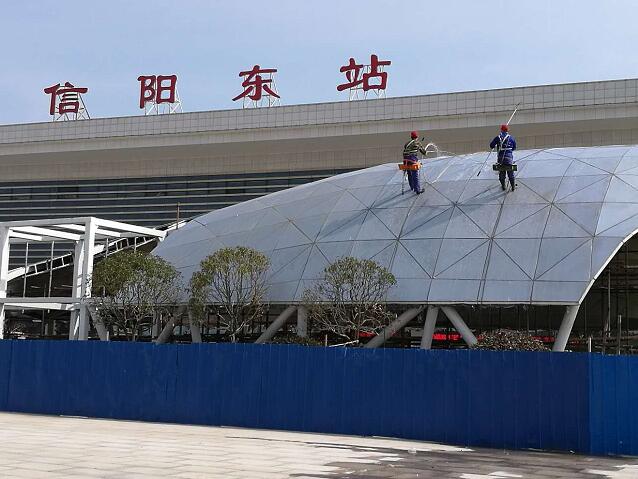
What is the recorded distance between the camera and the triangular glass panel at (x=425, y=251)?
31.3 meters

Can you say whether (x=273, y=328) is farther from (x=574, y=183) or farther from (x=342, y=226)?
(x=574, y=183)

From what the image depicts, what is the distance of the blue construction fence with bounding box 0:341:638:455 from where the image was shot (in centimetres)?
1936

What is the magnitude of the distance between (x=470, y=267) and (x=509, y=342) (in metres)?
3.90

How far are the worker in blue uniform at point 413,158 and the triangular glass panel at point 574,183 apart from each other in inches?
211

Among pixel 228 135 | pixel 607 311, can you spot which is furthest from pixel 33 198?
pixel 607 311

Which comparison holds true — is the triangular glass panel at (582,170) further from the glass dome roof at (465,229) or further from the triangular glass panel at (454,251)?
the triangular glass panel at (454,251)

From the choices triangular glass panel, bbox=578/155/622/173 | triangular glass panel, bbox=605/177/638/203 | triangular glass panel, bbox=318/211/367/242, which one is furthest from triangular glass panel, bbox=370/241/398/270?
triangular glass panel, bbox=578/155/622/173

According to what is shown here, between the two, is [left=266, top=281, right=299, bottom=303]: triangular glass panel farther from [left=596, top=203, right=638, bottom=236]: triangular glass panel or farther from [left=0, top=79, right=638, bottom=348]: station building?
[left=0, top=79, right=638, bottom=348]: station building

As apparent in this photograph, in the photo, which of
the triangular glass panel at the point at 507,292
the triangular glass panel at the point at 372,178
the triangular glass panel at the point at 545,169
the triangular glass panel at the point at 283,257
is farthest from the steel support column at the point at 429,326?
the triangular glass panel at the point at 372,178

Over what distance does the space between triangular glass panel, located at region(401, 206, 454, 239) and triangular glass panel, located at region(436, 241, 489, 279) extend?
5.36 ft

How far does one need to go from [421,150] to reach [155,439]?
57.5 ft

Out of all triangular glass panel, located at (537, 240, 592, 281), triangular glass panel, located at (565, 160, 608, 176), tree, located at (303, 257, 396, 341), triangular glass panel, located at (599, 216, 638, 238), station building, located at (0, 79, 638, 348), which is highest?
station building, located at (0, 79, 638, 348)

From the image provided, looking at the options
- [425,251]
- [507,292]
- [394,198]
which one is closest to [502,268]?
[507,292]

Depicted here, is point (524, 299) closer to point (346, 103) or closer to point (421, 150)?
point (421, 150)
